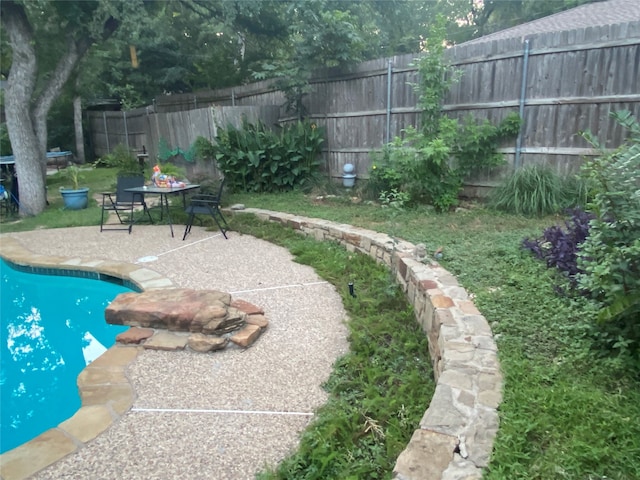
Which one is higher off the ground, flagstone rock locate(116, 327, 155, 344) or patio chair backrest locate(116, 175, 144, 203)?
patio chair backrest locate(116, 175, 144, 203)

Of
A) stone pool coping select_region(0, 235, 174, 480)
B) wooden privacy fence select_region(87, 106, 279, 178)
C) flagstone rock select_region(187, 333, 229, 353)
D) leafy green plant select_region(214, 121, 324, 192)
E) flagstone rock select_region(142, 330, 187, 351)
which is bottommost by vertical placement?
stone pool coping select_region(0, 235, 174, 480)

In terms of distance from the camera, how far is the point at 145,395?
257 cm

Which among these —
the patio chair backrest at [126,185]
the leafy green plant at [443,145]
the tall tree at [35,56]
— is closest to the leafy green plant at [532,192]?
the leafy green plant at [443,145]

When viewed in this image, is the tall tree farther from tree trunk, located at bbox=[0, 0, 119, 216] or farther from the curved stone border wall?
the curved stone border wall

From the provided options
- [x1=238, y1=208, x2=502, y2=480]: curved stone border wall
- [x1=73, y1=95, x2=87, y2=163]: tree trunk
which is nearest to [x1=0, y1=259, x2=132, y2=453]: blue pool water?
[x1=238, y1=208, x2=502, y2=480]: curved stone border wall

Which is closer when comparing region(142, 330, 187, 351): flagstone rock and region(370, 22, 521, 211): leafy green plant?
region(142, 330, 187, 351): flagstone rock

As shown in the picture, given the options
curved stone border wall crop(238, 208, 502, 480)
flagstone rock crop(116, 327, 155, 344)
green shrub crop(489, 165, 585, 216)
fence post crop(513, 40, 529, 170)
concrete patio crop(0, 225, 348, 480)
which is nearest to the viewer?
curved stone border wall crop(238, 208, 502, 480)

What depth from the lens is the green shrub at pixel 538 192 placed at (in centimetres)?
491

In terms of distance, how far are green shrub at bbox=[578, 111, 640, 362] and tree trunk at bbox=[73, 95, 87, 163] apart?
1538 cm

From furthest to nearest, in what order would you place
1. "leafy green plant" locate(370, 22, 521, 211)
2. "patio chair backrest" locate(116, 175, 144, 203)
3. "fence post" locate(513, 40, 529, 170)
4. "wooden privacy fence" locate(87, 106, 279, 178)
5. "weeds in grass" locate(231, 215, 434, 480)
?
"wooden privacy fence" locate(87, 106, 279, 178) → "patio chair backrest" locate(116, 175, 144, 203) → "leafy green plant" locate(370, 22, 521, 211) → "fence post" locate(513, 40, 529, 170) → "weeds in grass" locate(231, 215, 434, 480)

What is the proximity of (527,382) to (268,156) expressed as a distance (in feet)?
19.8

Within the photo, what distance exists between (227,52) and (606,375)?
13.8 m

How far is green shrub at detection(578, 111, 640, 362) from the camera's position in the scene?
80.7 inches

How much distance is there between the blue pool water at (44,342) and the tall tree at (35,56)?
2562mm
